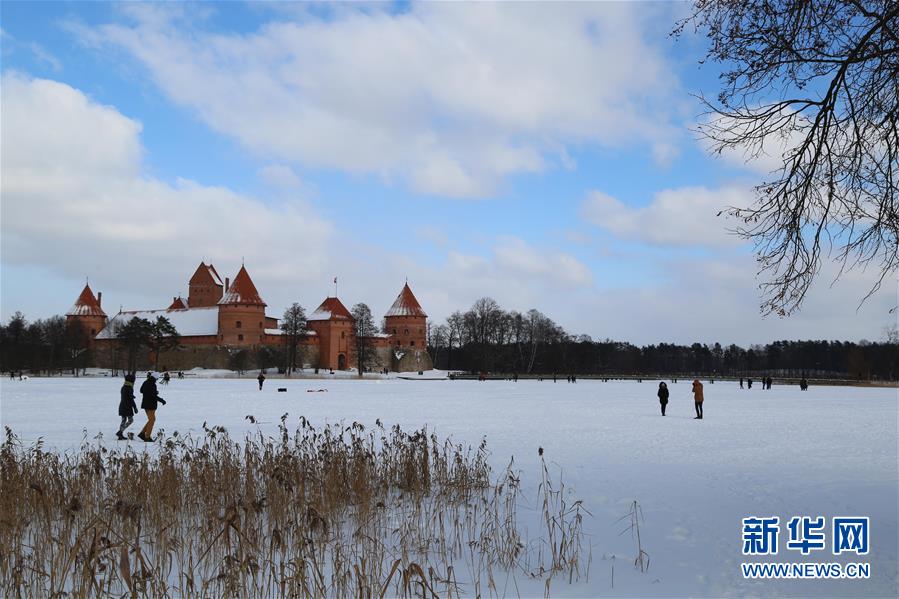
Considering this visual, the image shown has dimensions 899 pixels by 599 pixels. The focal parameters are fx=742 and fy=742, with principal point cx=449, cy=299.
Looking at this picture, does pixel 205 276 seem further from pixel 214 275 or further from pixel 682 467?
pixel 682 467

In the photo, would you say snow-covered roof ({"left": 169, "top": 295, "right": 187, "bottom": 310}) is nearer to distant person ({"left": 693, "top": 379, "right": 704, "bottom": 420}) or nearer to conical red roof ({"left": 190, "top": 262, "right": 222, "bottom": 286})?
conical red roof ({"left": 190, "top": 262, "right": 222, "bottom": 286})

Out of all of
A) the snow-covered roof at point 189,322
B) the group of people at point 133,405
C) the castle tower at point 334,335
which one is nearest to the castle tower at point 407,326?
the castle tower at point 334,335

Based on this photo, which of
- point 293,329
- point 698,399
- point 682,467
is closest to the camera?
point 682,467

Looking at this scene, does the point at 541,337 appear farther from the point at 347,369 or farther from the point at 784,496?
the point at 784,496

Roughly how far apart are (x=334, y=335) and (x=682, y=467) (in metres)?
83.6

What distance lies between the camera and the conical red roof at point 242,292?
302 feet

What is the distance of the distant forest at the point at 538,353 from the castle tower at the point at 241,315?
5.75m

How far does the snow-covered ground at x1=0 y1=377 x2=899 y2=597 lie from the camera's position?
5648mm

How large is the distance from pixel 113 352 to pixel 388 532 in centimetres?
9468

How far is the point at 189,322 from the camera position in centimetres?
9731

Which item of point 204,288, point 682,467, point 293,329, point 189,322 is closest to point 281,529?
point 682,467

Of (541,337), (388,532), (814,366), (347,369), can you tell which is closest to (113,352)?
(347,369)

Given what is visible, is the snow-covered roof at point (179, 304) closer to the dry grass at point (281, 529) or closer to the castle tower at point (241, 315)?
the castle tower at point (241, 315)

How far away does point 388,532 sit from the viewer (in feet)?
22.6
